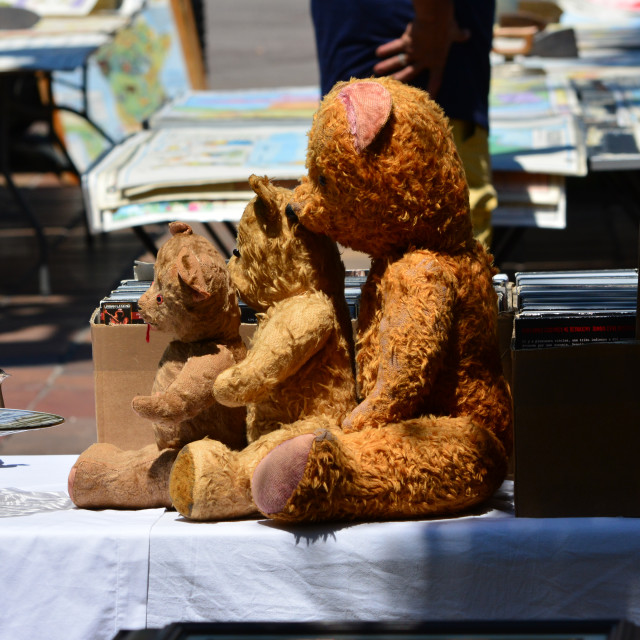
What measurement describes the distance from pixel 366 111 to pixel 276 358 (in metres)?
0.44

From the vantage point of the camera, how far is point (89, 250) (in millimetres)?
5969

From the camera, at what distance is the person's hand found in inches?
91.7

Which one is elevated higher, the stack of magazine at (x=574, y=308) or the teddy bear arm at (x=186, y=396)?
the stack of magazine at (x=574, y=308)

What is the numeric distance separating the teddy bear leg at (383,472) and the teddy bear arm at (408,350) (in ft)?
→ 0.11

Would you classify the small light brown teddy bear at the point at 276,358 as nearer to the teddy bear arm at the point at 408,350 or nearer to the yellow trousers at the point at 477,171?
the teddy bear arm at the point at 408,350

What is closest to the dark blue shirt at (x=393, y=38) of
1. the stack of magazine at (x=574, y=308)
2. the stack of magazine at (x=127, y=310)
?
the stack of magazine at (x=574, y=308)

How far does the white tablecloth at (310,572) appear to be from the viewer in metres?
1.50

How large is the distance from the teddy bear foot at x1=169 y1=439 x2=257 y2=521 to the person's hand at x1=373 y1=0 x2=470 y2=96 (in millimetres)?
1170

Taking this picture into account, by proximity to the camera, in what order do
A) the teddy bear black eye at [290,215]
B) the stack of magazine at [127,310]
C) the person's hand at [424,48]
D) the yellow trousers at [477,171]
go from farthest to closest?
the yellow trousers at [477,171] < the person's hand at [424,48] < the stack of magazine at [127,310] < the teddy bear black eye at [290,215]

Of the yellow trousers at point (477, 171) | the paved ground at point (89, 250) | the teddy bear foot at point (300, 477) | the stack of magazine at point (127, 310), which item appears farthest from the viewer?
the paved ground at point (89, 250)

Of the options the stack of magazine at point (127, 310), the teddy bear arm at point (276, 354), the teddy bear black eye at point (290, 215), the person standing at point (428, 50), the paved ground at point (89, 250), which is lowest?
the paved ground at point (89, 250)

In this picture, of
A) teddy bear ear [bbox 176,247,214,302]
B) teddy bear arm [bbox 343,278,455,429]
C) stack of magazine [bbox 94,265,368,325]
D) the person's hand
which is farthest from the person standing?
teddy bear ear [bbox 176,247,214,302]

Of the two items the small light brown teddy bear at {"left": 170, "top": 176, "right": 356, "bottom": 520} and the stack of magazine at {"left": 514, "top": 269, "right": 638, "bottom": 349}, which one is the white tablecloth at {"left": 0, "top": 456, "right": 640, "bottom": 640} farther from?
the stack of magazine at {"left": 514, "top": 269, "right": 638, "bottom": 349}

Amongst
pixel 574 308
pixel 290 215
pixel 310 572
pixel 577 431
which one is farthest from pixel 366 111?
pixel 310 572
